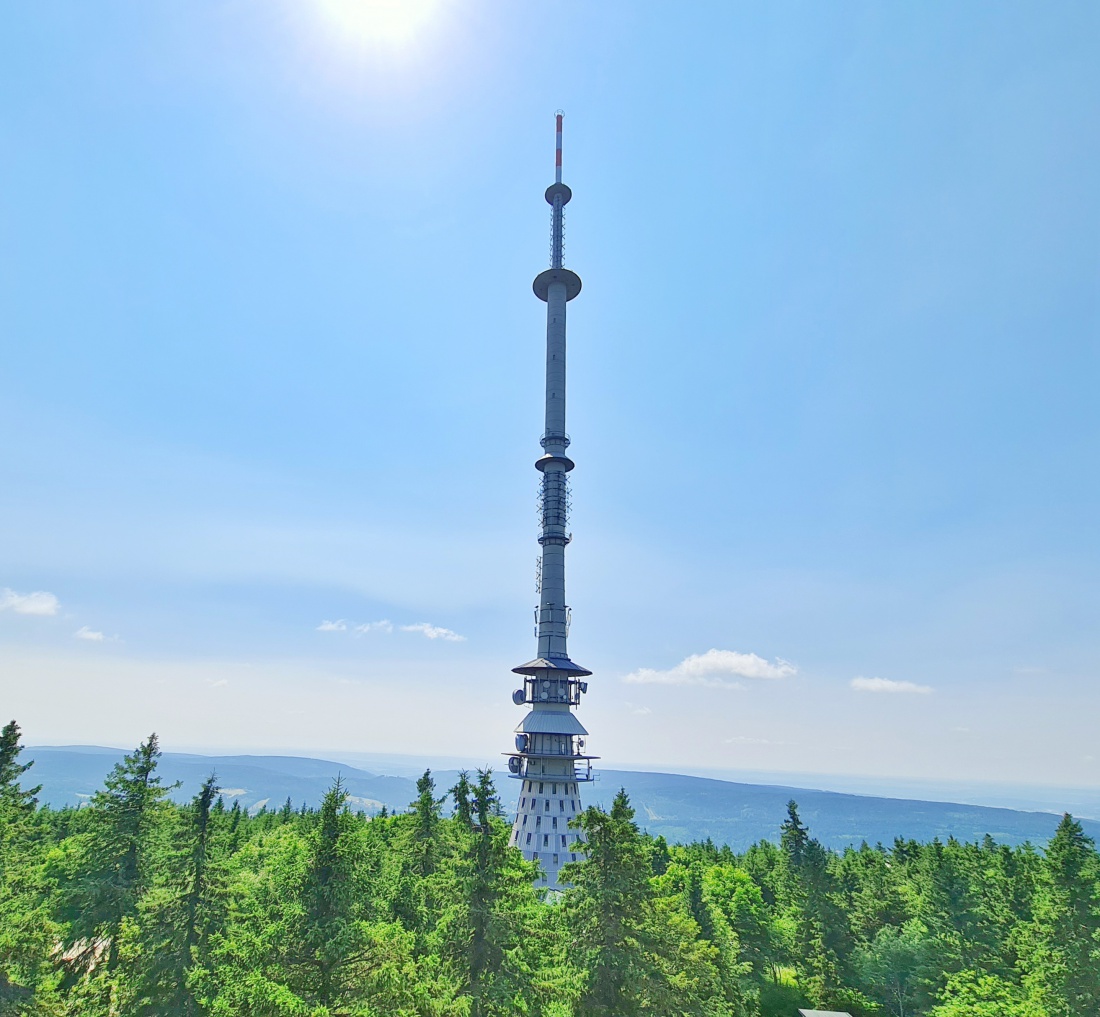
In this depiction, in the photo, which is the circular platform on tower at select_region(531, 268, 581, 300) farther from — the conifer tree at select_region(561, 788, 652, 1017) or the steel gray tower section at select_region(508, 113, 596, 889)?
the conifer tree at select_region(561, 788, 652, 1017)

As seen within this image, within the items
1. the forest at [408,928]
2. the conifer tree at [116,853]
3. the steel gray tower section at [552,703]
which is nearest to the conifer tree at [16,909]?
the forest at [408,928]

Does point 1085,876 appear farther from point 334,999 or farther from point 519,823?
point 519,823

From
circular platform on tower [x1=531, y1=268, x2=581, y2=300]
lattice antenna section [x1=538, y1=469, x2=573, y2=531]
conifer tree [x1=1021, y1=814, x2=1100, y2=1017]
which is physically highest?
circular platform on tower [x1=531, y1=268, x2=581, y2=300]

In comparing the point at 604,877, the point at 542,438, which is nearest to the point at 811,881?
the point at 604,877

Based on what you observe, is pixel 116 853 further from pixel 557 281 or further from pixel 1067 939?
pixel 557 281

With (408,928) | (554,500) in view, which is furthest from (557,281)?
(408,928)

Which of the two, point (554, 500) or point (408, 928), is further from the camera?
point (554, 500)

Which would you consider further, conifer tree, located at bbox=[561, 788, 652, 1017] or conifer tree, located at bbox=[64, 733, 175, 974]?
conifer tree, located at bbox=[64, 733, 175, 974]

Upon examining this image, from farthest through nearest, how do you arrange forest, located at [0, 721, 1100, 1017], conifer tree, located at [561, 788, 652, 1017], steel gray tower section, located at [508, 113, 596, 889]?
steel gray tower section, located at [508, 113, 596, 889]
conifer tree, located at [561, 788, 652, 1017]
forest, located at [0, 721, 1100, 1017]

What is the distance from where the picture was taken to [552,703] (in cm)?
6962

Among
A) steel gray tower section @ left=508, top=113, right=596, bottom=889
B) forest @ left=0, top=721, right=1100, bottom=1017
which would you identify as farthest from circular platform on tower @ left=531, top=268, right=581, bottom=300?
forest @ left=0, top=721, right=1100, bottom=1017

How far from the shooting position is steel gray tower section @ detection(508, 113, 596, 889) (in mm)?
63906

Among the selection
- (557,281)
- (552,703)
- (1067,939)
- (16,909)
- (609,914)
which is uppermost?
(557,281)

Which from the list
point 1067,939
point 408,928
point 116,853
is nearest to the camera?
point 116,853
